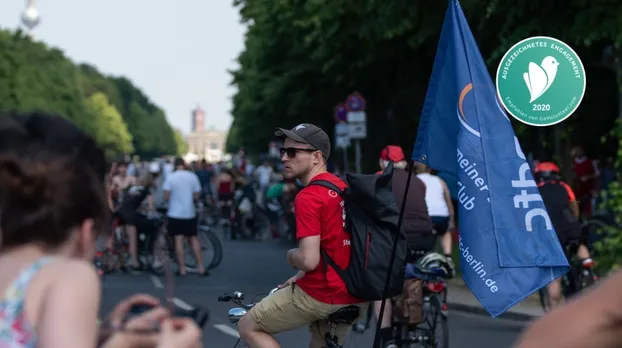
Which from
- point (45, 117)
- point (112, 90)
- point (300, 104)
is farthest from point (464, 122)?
point (112, 90)

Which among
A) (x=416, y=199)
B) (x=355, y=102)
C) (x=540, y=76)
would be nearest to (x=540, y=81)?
(x=540, y=76)

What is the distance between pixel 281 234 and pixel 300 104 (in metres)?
8.92

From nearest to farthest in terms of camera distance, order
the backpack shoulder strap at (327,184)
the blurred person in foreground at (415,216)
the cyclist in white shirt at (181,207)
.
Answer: the backpack shoulder strap at (327,184), the blurred person in foreground at (415,216), the cyclist in white shirt at (181,207)

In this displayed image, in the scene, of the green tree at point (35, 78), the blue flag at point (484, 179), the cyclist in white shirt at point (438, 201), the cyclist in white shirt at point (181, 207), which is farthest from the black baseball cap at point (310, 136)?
the green tree at point (35, 78)

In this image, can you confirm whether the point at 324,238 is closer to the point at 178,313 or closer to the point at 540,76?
the point at 540,76

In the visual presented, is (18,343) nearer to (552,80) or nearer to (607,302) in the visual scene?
(607,302)

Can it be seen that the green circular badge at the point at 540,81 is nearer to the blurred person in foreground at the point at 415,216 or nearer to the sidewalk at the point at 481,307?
the blurred person in foreground at the point at 415,216

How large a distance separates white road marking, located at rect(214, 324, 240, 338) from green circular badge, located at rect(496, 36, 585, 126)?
157 inches

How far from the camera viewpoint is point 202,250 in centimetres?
2127

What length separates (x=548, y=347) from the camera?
193 cm

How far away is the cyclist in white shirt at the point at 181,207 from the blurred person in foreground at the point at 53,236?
56.4ft

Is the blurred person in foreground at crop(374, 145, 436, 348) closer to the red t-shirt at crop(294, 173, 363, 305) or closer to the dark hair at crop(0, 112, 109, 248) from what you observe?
the red t-shirt at crop(294, 173, 363, 305)

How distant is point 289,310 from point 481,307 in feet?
27.7

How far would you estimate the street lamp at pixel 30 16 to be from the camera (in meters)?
160
